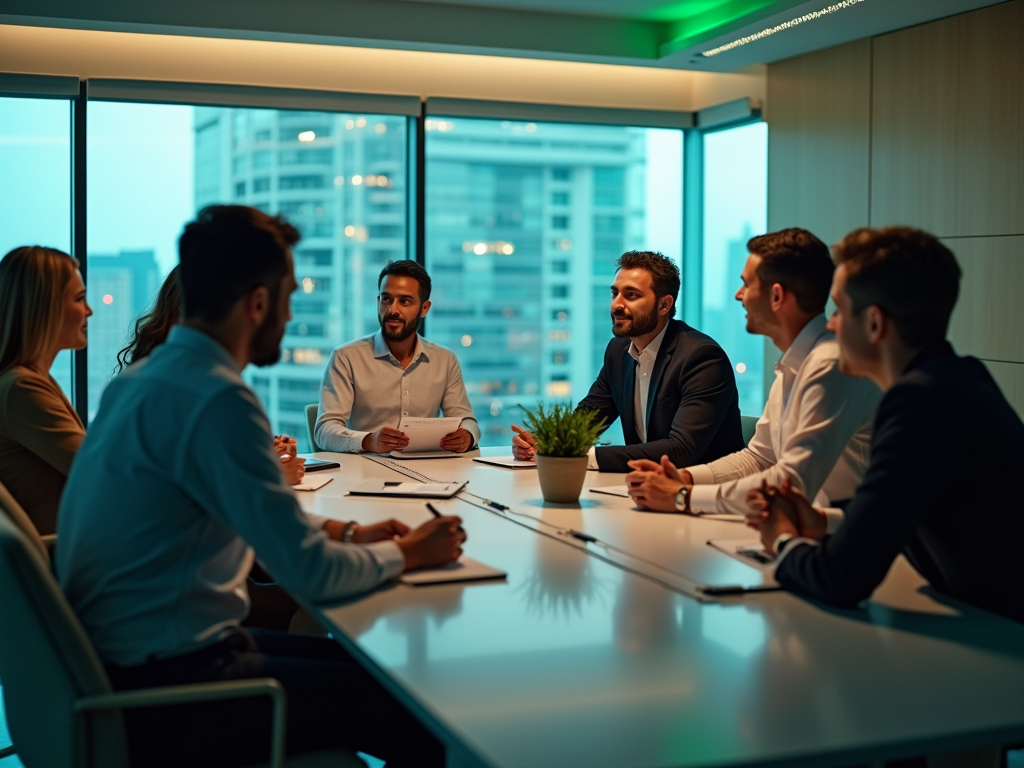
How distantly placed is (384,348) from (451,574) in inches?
103

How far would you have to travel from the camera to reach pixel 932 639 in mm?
1704

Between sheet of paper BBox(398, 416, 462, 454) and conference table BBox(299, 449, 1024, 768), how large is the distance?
1638 mm

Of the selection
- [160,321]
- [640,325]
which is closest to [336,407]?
[160,321]

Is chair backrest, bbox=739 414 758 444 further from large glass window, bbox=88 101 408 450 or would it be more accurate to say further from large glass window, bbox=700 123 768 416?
large glass window, bbox=88 101 408 450

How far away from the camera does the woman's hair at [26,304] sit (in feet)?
9.16

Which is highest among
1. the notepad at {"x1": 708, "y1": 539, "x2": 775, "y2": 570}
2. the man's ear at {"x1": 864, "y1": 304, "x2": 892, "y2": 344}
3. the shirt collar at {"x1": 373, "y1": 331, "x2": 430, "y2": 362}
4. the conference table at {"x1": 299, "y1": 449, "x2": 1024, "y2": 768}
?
the man's ear at {"x1": 864, "y1": 304, "x2": 892, "y2": 344}

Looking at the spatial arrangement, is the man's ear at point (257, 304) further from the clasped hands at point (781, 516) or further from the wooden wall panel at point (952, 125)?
the wooden wall panel at point (952, 125)

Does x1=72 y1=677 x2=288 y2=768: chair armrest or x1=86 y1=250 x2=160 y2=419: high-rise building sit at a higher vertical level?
x1=86 y1=250 x2=160 y2=419: high-rise building

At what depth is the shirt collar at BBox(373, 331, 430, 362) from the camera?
15.0 ft

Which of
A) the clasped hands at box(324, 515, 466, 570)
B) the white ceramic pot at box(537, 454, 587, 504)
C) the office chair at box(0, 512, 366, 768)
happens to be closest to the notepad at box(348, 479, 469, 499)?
the white ceramic pot at box(537, 454, 587, 504)

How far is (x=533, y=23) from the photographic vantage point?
602cm

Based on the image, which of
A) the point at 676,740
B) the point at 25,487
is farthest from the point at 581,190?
the point at 676,740

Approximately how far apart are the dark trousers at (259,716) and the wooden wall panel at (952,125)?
4057mm

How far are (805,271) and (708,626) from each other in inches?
54.1
